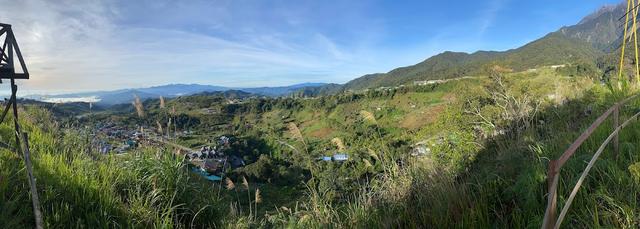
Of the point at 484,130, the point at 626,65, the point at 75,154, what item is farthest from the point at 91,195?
the point at 626,65

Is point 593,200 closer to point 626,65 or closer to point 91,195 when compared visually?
point 91,195

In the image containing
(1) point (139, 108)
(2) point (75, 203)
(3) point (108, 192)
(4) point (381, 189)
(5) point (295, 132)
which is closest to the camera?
(2) point (75, 203)

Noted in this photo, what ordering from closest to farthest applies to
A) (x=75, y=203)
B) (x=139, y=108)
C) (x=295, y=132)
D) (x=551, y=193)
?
(x=551, y=193), (x=75, y=203), (x=295, y=132), (x=139, y=108)

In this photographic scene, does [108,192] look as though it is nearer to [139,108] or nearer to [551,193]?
[139,108]

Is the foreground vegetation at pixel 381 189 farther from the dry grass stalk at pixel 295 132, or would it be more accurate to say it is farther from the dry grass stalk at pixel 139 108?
the dry grass stalk at pixel 139 108

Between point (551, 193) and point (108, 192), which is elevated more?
point (551, 193)

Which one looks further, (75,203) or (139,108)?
(139,108)

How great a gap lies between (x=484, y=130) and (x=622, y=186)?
4.63 meters

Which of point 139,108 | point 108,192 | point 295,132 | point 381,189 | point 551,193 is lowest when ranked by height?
point 381,189

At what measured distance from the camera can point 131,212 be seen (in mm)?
2977

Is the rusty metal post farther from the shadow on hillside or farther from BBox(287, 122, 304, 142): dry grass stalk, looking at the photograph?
BBox(287, 122, 304, 142): dry grass stalk

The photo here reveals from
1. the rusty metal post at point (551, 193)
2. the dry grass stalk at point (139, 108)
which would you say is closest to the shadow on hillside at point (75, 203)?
the dry grass stalk at point (139, 108)

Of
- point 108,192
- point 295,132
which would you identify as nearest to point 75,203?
point 108,192

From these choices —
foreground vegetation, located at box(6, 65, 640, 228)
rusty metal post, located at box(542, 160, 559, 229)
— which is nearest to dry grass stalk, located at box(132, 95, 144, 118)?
foreground vegetation, located at box(6, 65, 640, 228)
